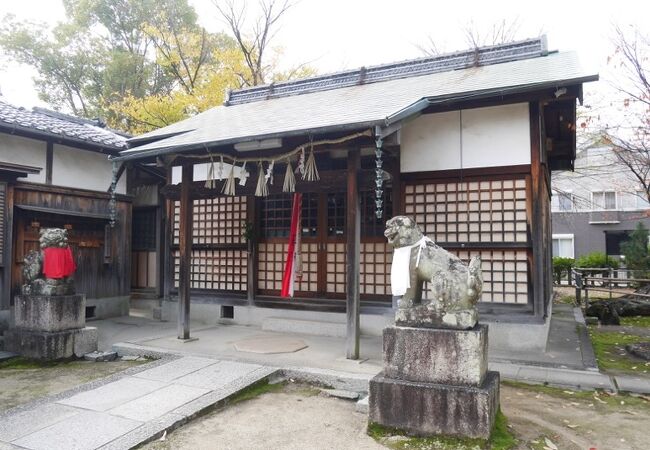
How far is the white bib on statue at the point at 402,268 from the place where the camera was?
14.9 feet

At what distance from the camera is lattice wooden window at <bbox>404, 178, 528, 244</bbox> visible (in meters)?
7.55

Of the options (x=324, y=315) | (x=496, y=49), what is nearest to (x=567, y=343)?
(x=324, y=315)

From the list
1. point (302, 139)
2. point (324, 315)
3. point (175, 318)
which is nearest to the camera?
point (302, 139)

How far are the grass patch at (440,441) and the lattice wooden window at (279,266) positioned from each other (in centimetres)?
527

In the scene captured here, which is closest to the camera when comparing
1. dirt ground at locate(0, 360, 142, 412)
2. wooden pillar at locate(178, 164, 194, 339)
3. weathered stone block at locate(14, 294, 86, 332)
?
dirt ground at locate(0, 360, 142, 412)

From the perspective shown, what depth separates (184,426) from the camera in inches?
182

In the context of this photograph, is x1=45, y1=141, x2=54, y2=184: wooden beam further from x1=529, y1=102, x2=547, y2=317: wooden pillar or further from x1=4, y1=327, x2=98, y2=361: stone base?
x1=529, y1=102, x2=547, y2=317: wooden pillar

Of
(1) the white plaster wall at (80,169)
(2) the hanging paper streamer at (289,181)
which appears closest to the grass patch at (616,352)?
(2) the hanging paper streamer at (289,181)

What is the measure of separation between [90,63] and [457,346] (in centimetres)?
2620

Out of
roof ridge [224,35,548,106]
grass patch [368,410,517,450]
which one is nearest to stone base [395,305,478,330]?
grass patch [368,410,517,450]

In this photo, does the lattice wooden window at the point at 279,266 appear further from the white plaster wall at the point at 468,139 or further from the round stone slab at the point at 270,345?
the white plaster wall at the point at 468,139

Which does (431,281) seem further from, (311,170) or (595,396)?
(311,170)

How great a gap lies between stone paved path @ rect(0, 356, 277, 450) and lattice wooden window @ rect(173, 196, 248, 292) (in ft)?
12.9

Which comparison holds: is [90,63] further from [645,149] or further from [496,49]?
[645,149]
